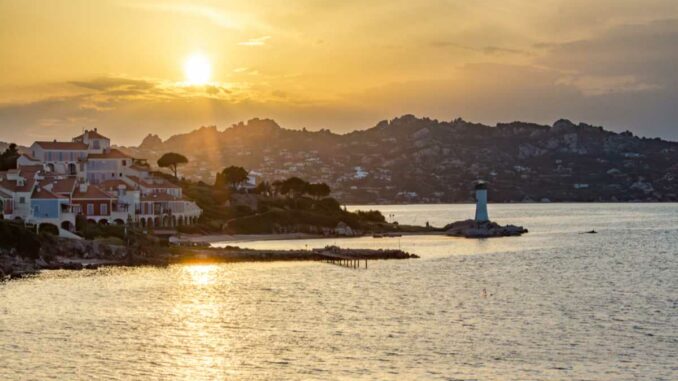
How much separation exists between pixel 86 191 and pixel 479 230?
234 feet

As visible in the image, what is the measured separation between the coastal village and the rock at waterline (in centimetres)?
4756

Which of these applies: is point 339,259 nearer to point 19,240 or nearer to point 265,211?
point 19,240

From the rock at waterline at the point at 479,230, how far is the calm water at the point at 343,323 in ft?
187

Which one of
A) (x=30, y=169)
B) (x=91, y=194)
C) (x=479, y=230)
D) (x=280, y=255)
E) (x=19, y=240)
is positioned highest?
(x=30, y=169)

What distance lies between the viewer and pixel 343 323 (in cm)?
5591

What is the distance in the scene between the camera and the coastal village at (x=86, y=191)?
97562 millimetres

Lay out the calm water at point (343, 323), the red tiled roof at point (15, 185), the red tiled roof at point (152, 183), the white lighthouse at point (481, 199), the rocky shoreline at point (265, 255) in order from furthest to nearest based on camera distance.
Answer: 1. the white lighthouse at point (481, 199)
2. the red tiled roof at point (152, 183)
3. the red tiled roof at point (15, 185)
4. the rocky shoreline at point (265, 255)
5. the calm water at point (343, 323)

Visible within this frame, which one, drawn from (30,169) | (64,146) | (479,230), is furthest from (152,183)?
(479,230)

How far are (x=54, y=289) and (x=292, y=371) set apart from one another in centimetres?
3343

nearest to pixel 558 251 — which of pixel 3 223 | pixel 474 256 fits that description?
pixel 474 256

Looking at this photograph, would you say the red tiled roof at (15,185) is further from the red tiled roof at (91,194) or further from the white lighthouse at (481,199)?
the white lighthouse at (481,199)

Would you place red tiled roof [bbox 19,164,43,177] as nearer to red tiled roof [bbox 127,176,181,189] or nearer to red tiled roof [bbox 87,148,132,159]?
red tiled roof [bbox 87,148,132,159]

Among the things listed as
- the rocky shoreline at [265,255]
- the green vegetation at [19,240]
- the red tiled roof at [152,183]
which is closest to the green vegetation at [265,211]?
the red tiled roof at [152,183]

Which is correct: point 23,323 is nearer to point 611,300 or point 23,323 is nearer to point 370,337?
point 370,337
